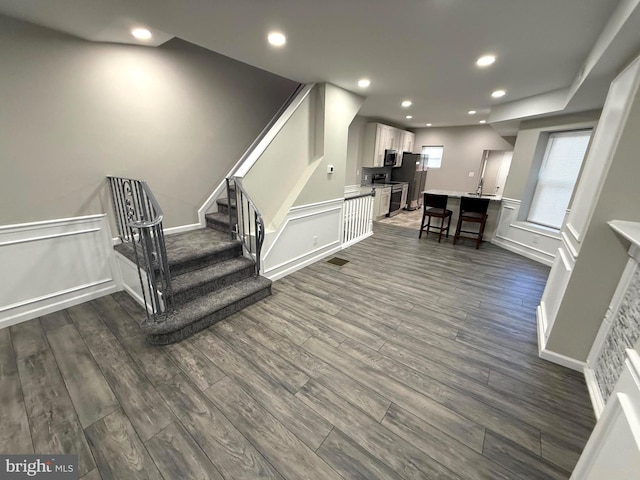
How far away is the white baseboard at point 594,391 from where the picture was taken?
1.66 m

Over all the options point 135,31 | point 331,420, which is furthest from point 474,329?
point 135,31

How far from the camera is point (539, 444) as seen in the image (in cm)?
149

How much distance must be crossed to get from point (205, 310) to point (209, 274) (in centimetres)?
45

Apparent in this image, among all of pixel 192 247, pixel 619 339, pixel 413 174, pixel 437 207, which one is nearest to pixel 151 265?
pixel 192 247

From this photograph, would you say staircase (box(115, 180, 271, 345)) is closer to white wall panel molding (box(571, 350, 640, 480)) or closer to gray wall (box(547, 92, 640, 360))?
white wall panel molding (box(571, 350, 640, 480))

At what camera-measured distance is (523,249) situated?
4.60 metres

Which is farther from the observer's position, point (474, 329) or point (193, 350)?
point (474, 329)

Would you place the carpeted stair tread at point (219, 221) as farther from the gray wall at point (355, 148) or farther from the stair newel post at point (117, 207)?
the gray wall at point (355, 148)

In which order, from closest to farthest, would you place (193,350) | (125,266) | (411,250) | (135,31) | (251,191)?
1. (193,350)
2. (135,31)
3. (125,266)
4. (251,191)
5. (411,250)

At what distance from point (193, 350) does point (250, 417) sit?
843 mm

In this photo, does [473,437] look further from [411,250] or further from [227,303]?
[411,250]

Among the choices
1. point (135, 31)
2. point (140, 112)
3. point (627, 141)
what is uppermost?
point (135, 31)

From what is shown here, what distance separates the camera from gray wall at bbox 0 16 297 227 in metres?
2.19

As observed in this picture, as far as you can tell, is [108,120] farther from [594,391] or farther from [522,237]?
[522,237]
